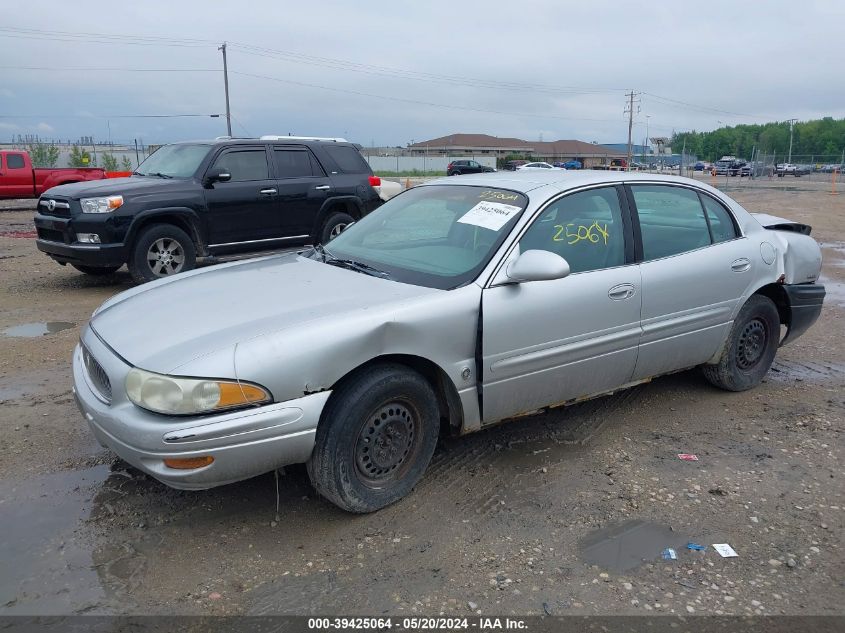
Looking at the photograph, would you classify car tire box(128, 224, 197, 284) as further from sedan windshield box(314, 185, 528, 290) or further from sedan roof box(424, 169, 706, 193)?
sedan roof box(424, 169, 706, 193)

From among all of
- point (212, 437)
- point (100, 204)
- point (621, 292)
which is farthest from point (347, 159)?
point (212, 437)

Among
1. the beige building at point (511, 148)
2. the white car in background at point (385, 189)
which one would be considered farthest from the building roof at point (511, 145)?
the white car in background at point (385, 189)

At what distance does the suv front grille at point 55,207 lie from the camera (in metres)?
8.12

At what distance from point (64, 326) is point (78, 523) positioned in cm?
407

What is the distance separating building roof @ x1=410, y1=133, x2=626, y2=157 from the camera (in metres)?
95.5

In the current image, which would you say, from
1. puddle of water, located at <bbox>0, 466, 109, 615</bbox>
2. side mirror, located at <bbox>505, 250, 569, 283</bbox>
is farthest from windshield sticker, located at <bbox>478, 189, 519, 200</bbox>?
puddle of water, located at <bbox>0, 466, 109, 615</bbox>

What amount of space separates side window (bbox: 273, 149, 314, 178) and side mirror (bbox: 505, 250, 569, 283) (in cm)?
635

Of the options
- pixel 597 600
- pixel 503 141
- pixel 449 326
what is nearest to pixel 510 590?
pixel 597 600

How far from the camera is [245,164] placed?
907 centimetres

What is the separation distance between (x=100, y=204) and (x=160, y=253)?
85 cm

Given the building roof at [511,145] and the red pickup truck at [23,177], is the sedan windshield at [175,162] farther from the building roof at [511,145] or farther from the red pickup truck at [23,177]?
the building roof at [511,145]

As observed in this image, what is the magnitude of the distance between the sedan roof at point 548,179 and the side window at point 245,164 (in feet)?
15.7

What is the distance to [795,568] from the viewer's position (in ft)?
10.0

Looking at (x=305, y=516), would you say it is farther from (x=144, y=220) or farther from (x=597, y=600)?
(x=144, y=220)
